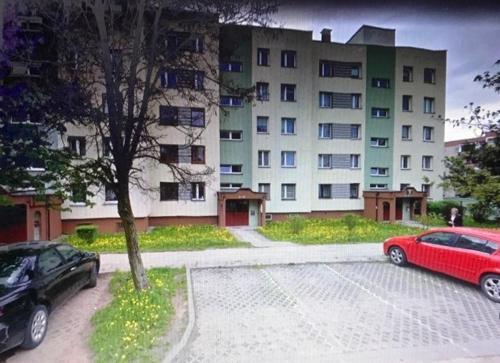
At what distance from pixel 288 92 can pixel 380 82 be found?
791 centimetres

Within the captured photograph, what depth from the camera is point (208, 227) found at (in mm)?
18078

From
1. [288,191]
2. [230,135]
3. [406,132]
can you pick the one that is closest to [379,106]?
[406,132]

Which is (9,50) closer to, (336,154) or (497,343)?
(497,343)

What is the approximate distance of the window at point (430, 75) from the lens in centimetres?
2395

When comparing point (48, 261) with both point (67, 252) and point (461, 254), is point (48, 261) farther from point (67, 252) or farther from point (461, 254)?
point (461, 254)

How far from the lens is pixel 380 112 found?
2331 cm

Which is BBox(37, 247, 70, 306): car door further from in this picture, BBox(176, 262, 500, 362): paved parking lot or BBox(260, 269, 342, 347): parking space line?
BBox(260, 269, 342, 347): parking space line

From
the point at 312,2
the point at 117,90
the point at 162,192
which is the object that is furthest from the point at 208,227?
the point at 312,2

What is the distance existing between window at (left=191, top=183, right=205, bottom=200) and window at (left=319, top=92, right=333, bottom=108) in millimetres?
10997

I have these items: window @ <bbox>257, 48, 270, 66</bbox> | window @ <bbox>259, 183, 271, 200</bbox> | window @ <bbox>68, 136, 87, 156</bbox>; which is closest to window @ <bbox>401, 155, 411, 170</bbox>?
window @ <bbox>259, 183, 271, 200</bbox>

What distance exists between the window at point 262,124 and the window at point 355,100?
7112 mm

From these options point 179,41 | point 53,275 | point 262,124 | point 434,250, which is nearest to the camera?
point 53,275

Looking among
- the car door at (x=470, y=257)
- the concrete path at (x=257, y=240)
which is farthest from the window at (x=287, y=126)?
the car door at (x=470, y=257)

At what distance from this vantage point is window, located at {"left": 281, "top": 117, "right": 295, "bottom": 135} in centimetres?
2116
